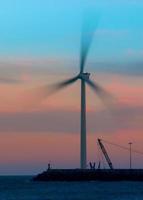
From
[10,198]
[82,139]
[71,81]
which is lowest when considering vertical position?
[10,198]

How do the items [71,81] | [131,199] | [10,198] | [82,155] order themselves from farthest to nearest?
1. [82,155]
2. [71,81]
3. [10,198]
4. [131,199]

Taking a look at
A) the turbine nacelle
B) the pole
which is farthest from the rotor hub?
the pole

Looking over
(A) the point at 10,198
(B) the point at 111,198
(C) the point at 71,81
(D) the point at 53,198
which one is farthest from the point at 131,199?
(C) the point at 71,81

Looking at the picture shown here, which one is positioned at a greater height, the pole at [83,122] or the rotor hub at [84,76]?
the rotor hub at [84,76]

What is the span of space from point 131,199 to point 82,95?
54.9 m

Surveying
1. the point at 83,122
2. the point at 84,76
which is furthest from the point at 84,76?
the point at 83,122

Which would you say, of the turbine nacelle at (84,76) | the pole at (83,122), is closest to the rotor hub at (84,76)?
the turbine nacelle at (84,76)

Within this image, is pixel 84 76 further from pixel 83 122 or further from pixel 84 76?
pixel 83 122

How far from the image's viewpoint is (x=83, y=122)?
602ft

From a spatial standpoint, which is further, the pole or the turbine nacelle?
the turbine nacelle

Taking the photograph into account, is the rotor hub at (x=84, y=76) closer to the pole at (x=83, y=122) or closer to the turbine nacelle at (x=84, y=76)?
the turbine nacelle at (x=84, y=76)

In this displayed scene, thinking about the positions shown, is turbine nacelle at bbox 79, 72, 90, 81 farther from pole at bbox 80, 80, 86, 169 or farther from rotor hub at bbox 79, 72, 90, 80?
pole at bbox 80, 80, 86, 169

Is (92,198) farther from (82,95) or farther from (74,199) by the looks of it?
(82,95)

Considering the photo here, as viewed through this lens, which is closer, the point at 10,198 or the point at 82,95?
the point at 10,198
